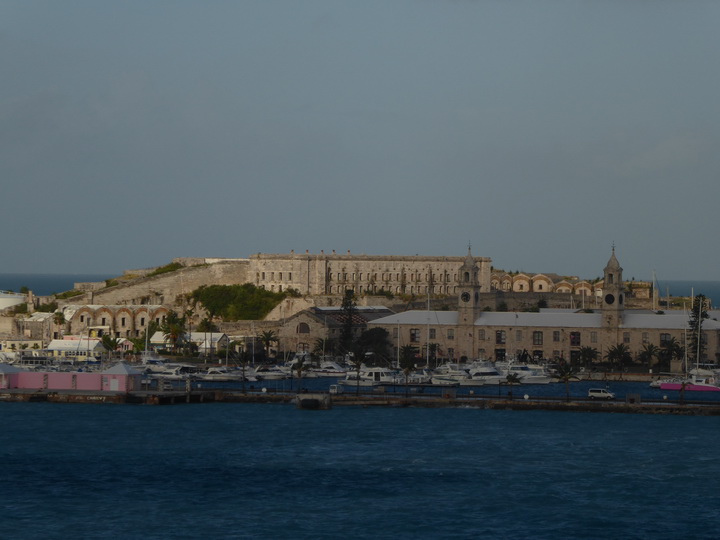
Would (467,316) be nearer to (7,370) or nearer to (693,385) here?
(693,385)

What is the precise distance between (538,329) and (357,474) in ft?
150

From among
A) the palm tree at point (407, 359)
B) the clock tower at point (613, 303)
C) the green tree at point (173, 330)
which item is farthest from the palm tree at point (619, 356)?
the green tree at point (173, 330)

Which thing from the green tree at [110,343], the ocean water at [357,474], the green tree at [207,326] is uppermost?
the green tree at [207,326]

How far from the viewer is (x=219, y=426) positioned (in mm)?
76062

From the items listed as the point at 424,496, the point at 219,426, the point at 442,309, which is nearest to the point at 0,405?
the point at 219,426

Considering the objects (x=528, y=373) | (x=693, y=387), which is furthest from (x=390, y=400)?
(x=693, y=387)

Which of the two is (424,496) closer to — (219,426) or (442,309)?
(219,426)

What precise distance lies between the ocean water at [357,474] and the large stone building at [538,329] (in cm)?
2368

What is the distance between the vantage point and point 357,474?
6150 cm

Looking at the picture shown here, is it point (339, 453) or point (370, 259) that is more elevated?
point (370, 259)

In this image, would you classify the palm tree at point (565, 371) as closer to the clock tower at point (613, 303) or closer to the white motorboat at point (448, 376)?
the clock tower at point (613, 303)

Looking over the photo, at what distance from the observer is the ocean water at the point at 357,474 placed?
52.3 m

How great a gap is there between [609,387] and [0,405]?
3832 centimetres

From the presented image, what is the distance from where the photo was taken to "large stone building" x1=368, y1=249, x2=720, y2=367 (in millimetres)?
102500
